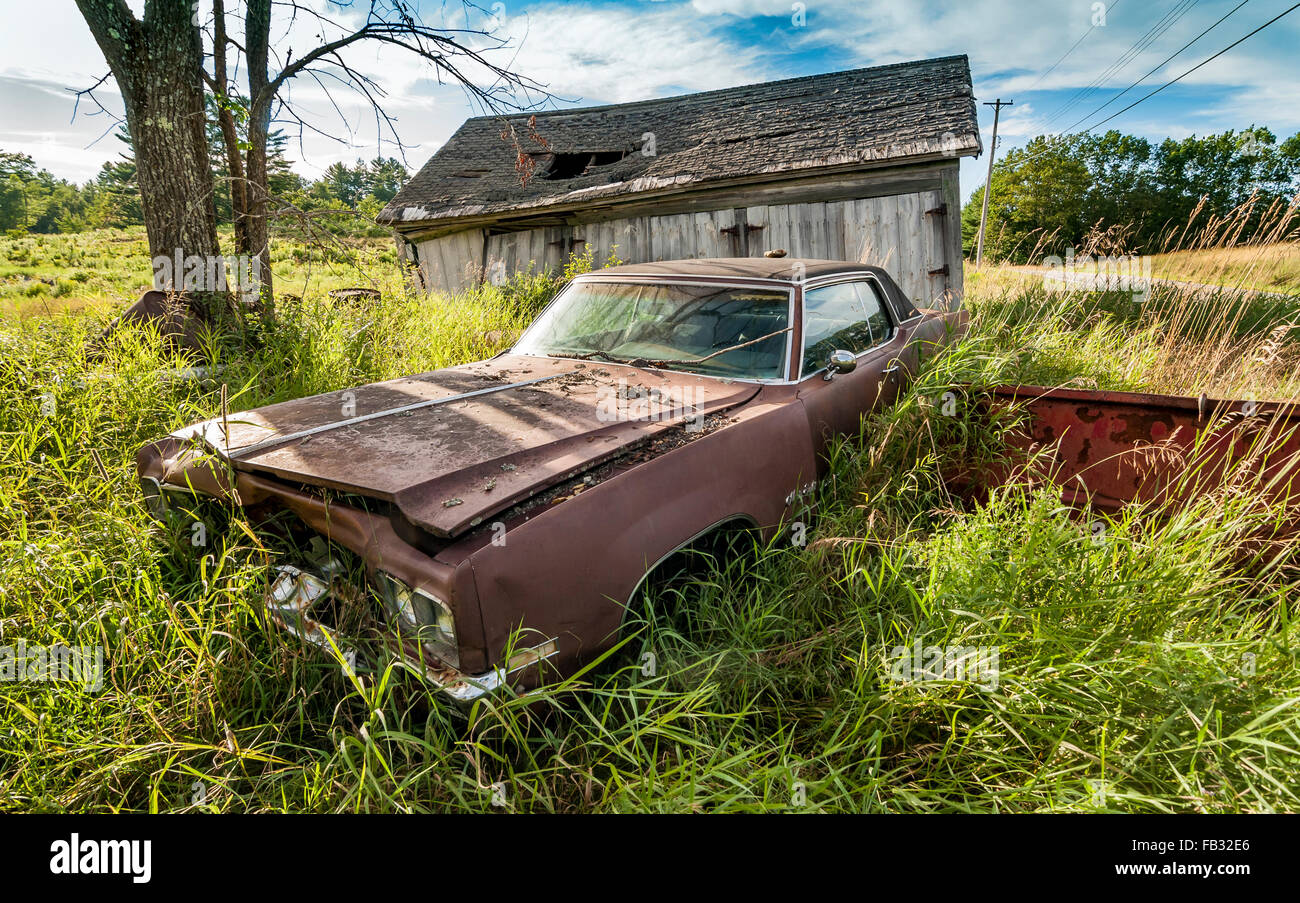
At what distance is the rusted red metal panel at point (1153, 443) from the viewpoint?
2.34 meters

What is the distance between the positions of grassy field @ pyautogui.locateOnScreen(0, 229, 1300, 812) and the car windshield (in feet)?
2.63

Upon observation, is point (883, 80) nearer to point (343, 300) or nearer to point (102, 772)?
point (343, 300)

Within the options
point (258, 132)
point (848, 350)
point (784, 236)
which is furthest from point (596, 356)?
point (784, 236)

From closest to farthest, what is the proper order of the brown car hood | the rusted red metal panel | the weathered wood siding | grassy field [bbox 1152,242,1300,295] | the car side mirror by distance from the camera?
1. the brown car hood
2. the rusted red metal panel
3. the car side mirror
4. grassy field [bbox 1152,242,1300,295]
5. the weathered wood siding

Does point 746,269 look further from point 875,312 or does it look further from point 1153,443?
point 1153,443

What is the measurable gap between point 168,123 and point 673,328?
4.25 metres

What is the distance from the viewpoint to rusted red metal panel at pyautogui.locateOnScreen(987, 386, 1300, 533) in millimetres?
2344

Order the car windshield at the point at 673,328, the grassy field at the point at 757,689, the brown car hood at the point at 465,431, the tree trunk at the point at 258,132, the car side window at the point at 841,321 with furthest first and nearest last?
the tree trunk at the point at 258,132
the car side window at the point at 841,321
the car windshield at the point at 673,328
the brown car hood at the point at 465,431
the grassy field at the point at 757,689

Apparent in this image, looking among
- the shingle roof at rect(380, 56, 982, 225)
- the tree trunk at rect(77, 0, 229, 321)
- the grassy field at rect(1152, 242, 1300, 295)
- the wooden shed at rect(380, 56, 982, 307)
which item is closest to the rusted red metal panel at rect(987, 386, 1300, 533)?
the grassy field at rect(1152, 242, 1300, 295)

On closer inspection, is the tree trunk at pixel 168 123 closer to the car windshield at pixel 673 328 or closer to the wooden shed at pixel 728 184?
the wooden shed at pixel 728 184

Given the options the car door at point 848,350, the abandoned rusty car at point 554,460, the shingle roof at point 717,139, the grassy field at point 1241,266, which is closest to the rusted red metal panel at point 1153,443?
the car door at point 848,350

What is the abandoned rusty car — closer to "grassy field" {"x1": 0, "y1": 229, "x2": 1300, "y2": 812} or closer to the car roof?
the car roof

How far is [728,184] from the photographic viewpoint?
29.4 ft
